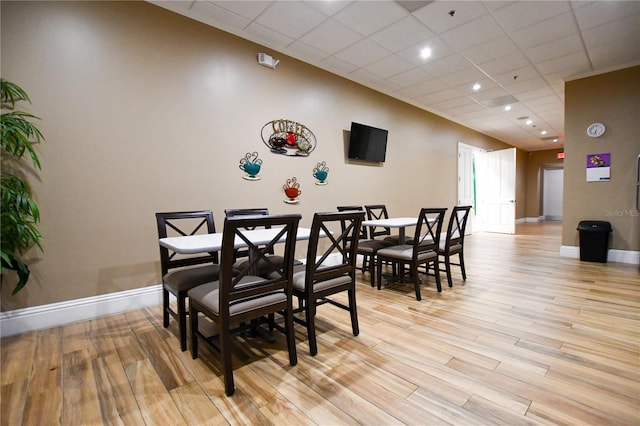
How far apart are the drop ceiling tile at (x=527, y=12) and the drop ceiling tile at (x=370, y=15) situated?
1.05 metres

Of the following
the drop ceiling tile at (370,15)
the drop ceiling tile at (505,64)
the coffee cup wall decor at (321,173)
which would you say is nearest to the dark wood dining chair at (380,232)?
the coffee cup wall decor at (321,173)

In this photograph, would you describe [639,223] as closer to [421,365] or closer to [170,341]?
[421,365]

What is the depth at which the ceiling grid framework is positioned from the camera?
2980 mm

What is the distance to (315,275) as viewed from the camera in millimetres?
1985

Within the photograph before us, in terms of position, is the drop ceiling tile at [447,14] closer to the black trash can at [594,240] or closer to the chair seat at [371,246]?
the chair seat at [371,246]

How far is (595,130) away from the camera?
180 inches

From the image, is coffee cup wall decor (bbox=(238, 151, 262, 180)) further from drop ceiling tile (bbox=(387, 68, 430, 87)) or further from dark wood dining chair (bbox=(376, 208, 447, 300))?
drop ceiling tile (bbox=(387, 68, 430, 87))

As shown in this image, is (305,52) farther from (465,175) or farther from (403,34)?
(465,175)

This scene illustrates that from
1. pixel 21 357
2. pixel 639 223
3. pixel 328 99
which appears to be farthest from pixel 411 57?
pixel 21 357

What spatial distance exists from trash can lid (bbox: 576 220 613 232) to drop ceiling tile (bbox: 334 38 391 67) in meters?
4.03

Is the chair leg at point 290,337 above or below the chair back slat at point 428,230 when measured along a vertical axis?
below

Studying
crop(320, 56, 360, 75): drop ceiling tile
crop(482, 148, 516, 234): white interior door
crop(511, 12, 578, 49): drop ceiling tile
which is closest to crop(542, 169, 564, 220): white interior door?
crop(482, 148, 516, 234): white interior door

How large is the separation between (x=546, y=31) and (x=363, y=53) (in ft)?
6.98

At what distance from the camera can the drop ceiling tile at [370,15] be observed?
2.93m
